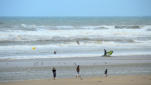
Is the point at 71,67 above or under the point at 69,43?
under

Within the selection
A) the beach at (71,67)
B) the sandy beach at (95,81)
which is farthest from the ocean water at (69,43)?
the sandy beach at (95,81)

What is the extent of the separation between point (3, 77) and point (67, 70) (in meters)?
4.80

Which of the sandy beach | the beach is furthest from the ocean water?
the sandy beach

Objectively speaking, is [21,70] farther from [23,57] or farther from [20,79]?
[23,57]

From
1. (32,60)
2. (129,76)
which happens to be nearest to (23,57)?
(32,60)

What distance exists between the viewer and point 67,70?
19.1 meters

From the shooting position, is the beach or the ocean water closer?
the beach

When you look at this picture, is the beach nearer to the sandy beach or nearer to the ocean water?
the sandy beach

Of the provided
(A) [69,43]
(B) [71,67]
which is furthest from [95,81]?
(A) [69,43]

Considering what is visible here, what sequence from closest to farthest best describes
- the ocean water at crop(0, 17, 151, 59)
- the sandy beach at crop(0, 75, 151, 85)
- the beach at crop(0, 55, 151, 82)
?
1. the sandy beach at crop(0, 75, 151, 85)
2. the beach at crop(0, 55, 151, 82)
3. the ocean water at crop(0, 17, 151, 59)

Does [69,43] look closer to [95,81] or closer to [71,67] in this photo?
[71,67]

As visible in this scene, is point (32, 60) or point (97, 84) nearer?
point (97, 84)

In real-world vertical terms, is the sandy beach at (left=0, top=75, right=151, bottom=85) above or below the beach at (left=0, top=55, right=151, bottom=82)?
below

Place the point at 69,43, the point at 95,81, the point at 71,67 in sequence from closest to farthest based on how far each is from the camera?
the point at 95,81
the point at 71,67
the point at 69,43
